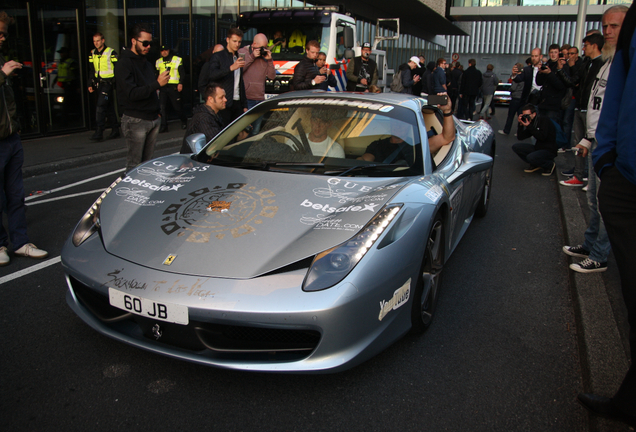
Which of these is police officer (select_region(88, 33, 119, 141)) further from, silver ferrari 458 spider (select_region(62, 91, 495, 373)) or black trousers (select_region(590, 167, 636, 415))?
black trousers (select_region(590, 167, 636, 415))

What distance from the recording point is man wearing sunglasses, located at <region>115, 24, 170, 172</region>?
16.5ft

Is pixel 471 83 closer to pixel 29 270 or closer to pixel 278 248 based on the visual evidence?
pixel 29 270

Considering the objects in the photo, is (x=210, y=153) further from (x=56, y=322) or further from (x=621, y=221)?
(x=621, y=221)

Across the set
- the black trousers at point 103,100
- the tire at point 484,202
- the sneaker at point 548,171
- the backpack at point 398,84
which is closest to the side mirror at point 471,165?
the tire at point 484,202

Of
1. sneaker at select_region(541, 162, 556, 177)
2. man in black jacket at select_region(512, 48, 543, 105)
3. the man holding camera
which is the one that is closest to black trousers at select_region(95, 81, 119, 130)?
the man holding camera

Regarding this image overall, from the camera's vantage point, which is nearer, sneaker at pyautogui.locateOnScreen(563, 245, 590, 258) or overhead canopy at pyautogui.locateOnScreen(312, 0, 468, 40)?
sneaker at pyautogui.locateOnScreen(563, 245, 590, 258)

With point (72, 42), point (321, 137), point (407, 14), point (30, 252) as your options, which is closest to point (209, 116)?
point (321, 137)

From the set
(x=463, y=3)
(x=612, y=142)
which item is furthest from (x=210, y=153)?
(x=463, y=3)

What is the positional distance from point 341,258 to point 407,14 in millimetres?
29055

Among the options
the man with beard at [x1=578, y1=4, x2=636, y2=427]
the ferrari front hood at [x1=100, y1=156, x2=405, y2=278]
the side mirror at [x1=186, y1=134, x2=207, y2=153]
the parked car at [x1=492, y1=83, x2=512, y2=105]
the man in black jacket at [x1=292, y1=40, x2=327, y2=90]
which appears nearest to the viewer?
the man with beard at [x1=578, y1=4, x2=636, y2=427]

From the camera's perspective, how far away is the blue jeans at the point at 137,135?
5.24m

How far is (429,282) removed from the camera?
2.91 metres

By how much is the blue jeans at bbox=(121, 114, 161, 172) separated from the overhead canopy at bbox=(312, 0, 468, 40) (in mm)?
15186

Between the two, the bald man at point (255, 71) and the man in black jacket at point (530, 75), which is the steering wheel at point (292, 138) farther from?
the man in black jacket at point (530, 75)
